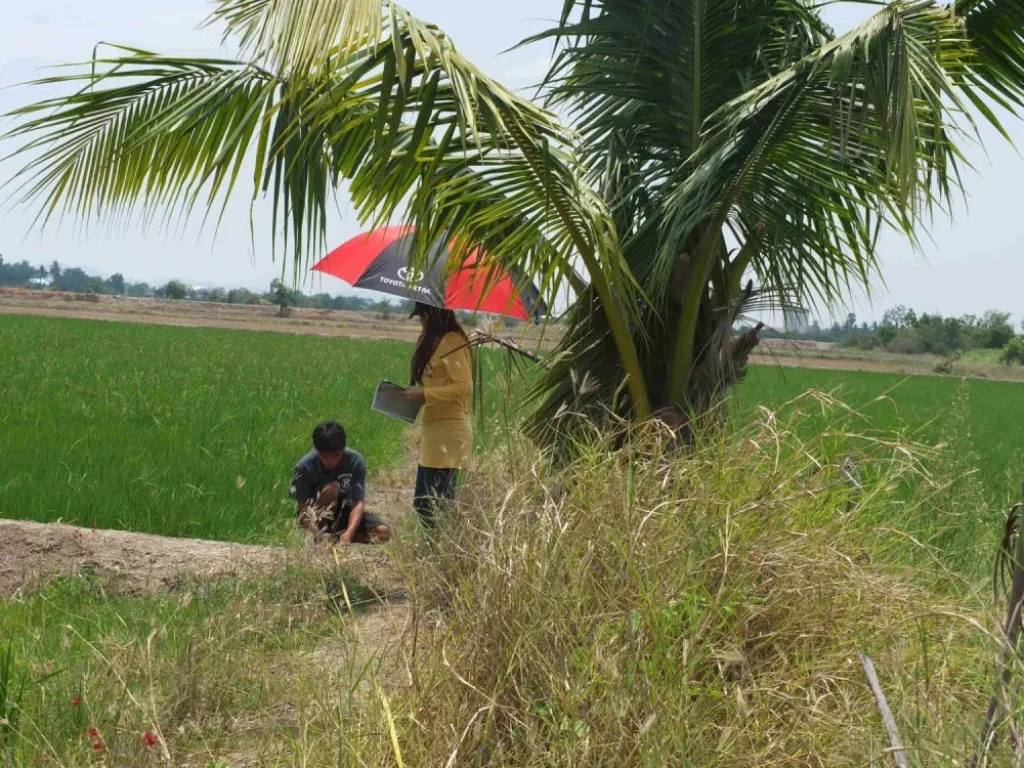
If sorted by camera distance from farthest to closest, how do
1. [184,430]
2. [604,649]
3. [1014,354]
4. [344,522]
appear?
[1014,354], [184,430], [344,522], [604,649]

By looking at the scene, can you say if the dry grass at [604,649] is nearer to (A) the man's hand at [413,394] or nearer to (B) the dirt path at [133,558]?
(B) the dirt path at [133,558]

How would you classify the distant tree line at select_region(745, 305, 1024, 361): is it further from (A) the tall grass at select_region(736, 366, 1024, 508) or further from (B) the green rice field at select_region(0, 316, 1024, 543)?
(B) the green rice field at select_region(0, 316, 1024, 543)

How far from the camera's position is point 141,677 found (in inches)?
153

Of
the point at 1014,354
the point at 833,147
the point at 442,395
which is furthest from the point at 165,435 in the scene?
the point at 1014,354

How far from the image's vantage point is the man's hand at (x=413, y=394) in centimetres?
595

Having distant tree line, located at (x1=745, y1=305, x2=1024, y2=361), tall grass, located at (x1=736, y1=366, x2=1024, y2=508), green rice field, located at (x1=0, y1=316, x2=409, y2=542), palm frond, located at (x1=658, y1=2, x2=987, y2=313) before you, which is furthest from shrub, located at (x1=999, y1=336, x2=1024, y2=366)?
palm frond, located at (x1=658, y1=2, x2=987, y2=313)

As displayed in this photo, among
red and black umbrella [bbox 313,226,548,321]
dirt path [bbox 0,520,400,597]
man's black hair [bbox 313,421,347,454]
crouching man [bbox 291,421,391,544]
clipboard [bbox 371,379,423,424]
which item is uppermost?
red and black umbrella [bbox 313,226,548,321]

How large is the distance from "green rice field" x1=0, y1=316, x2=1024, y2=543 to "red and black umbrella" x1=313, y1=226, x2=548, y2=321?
0.46 metres

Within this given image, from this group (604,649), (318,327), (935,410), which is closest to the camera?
(604,649)

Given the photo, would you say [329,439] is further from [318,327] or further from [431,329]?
[318,327]

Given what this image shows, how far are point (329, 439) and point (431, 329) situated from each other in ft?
2.81

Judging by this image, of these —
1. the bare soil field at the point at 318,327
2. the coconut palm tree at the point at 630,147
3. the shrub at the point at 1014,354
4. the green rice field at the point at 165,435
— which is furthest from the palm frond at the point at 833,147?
the shrub at the point at 1014,354

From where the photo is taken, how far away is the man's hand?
19.5ft

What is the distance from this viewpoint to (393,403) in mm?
5922
